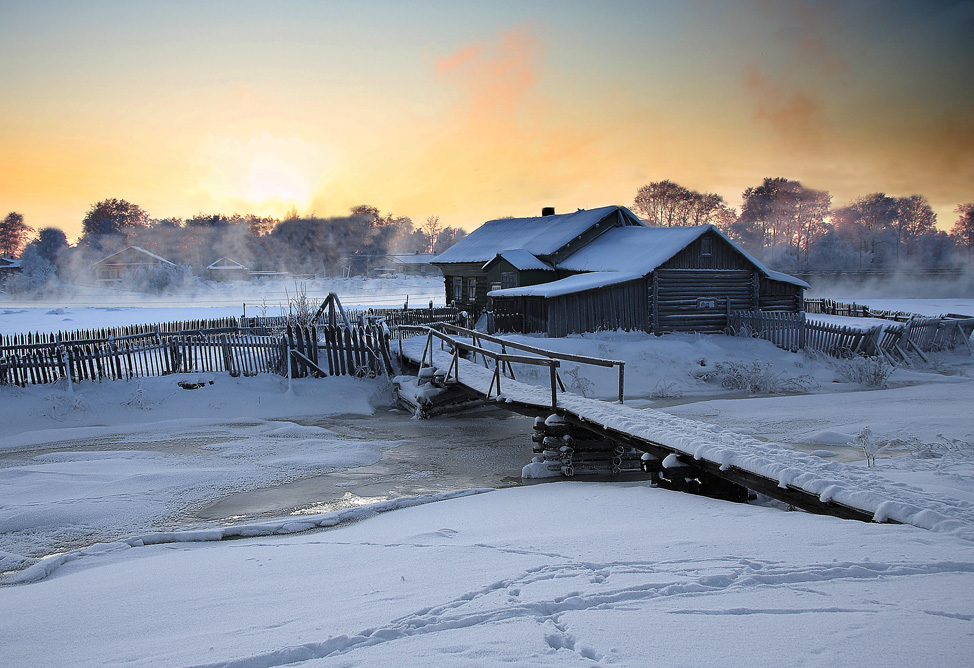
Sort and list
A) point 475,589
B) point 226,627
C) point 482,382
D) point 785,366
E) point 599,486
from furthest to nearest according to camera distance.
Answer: point 785,366 < point 482,382 < point 599,486 < point 475,589 < point 226,627

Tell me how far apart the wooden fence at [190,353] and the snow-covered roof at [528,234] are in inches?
506

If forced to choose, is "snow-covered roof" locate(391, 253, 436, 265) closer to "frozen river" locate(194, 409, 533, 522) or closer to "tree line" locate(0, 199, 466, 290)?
"tree line" locate(0, 199, 466, 290)

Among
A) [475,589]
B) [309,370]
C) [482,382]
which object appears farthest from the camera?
[309,370]

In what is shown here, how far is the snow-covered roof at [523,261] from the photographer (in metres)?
26.9

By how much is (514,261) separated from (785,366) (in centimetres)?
1200

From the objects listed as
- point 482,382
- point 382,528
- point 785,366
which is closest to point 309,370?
point 482,382

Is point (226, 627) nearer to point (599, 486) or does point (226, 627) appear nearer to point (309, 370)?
point (599, 486)

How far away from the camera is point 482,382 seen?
13203 millimetres

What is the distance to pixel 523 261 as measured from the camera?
1075 inches

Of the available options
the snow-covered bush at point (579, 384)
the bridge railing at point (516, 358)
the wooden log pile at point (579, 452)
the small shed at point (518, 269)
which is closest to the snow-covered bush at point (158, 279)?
the small shed at point (518, 269)

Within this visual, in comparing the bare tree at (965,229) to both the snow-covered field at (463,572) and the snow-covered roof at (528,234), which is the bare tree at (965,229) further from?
the snow-covered field at (463,572)

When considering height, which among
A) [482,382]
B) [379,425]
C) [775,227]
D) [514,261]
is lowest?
[379,425]

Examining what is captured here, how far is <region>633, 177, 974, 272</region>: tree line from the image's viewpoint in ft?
230

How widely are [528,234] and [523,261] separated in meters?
4.76
